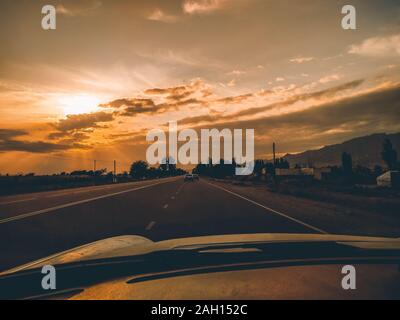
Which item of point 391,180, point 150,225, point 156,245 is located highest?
point 156,245

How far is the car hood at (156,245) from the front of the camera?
15.2 feet

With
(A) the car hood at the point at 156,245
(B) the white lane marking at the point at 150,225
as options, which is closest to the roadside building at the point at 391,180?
(B) the white lane marking at the point at 150,225

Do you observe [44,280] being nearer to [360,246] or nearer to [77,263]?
[77,263]

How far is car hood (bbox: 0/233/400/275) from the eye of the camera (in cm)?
462

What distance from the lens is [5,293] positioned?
398cm

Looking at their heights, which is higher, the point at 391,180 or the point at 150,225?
the point at 150,225

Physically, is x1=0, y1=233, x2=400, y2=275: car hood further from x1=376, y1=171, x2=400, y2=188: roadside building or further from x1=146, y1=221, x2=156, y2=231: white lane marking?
x1=376, y1=171, x2=400, y2=188: roadside building

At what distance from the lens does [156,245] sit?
515 cm

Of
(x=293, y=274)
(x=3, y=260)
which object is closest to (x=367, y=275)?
(x=293, y=274)

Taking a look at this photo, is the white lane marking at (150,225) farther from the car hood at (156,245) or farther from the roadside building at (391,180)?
the roadside building at (391,180)

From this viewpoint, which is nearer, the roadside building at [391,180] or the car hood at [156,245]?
the car hood at [156,245]

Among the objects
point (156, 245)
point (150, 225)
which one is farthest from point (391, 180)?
point (156, 245)

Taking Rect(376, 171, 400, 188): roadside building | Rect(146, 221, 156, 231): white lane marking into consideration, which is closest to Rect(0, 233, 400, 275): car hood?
Rect(146, 221, 156, 231): white lane marking

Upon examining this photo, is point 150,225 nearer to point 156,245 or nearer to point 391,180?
point 156,245
